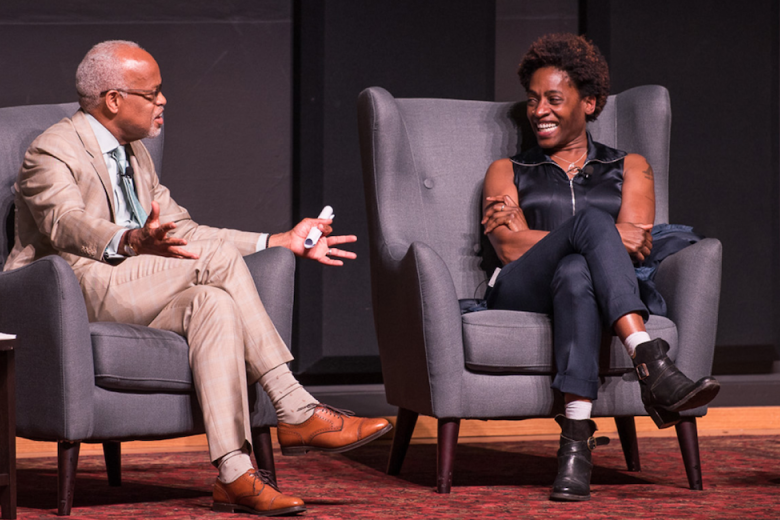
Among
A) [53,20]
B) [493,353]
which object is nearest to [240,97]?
[53,20]

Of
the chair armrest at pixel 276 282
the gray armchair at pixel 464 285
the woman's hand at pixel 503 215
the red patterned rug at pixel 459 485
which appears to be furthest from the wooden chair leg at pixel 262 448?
the woman's hand at pixel 503 215

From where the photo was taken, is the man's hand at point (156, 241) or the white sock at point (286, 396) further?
the white sock at point (286, 396)

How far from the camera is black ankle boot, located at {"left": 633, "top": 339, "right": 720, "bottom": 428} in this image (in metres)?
2.32

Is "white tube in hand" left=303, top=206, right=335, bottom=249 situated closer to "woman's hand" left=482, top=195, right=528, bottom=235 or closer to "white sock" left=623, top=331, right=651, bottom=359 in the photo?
"woman's hand" left=482, top=195, right=528, bottom=235

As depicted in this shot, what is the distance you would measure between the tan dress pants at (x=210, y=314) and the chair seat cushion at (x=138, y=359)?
0.13 ft

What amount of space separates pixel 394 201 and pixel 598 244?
0.69 m

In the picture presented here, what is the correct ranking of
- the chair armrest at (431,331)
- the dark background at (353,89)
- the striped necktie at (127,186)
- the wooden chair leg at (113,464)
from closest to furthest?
1. the chair armrest at (431,331)
2. the striped necktie at (127,186)
3. the wooden chair leg at (113,464)
4. the dark background at (353,89)

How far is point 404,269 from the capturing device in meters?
2.65

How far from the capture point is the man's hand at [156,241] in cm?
217

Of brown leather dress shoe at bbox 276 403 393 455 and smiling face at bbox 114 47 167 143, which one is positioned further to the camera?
smiling face at bbox 114 47 167 143

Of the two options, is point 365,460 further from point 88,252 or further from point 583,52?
point 583,52

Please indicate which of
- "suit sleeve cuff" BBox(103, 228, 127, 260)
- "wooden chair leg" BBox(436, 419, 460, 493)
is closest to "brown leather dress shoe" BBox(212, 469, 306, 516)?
"wooden chair leg" BBox(436, 419, 460, 493)

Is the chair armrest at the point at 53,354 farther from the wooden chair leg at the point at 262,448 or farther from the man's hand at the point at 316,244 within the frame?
the man's hand at the point at 316,244

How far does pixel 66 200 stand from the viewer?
2.40 metres
